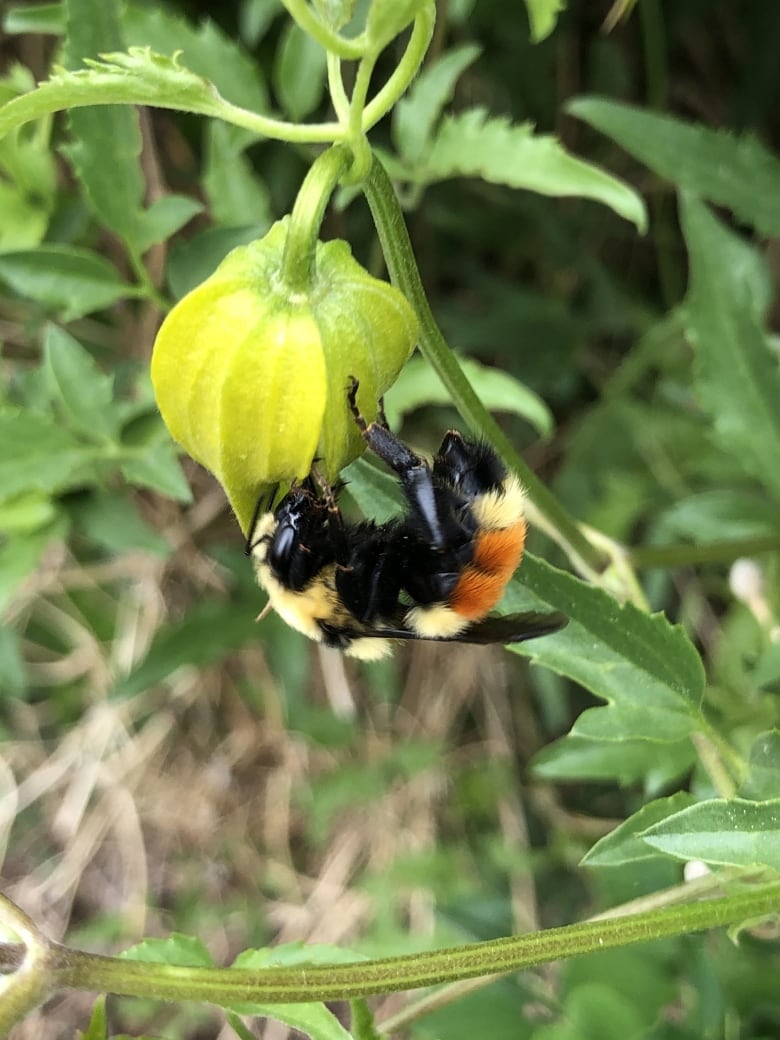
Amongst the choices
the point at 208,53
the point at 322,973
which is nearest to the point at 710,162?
the point at 208,53

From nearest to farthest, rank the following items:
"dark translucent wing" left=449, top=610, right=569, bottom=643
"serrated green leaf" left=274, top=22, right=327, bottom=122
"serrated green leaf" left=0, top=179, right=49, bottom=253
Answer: "dark translucent wing" left=449, top=610, right=569, bottom=643 → "serrated green leaf" left=274, top=22, right=327, bottom=122 → "serrated green leaf" left=0, top=179, right=49, bottom=253

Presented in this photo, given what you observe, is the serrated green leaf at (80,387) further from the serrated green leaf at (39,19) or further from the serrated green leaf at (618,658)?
the serrated green leaf at (618,658)

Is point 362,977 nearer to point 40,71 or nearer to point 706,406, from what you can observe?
point 706,406

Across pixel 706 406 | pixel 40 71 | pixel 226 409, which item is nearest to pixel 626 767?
pixel 706 406

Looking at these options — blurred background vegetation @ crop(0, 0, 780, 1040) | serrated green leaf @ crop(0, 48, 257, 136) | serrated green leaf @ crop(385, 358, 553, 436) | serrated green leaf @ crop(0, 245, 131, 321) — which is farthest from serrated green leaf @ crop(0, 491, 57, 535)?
serrated green leaf @ crop(0, 48, 257, 136)

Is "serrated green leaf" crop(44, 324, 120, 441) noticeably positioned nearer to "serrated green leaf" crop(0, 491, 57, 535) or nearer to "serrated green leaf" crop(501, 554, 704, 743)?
"serrated green leaf" crop(0, 491, 57, 535)

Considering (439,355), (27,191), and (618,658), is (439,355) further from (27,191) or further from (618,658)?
(27,191)
